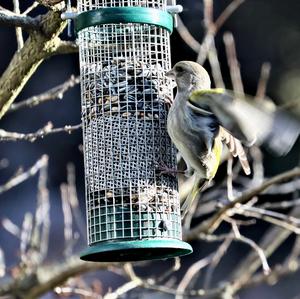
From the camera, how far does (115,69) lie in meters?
7.05

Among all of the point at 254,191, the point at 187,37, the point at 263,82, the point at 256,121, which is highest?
the point at 187,37

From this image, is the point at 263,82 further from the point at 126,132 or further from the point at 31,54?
the point at 31,54

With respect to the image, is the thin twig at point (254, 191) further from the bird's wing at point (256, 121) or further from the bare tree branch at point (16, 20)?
the bare tree branch at point (16, 20)

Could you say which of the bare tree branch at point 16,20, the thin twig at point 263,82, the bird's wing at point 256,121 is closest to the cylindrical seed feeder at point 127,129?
the bare tree branch at point 16,20

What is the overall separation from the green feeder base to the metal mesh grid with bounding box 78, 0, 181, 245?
88 mm

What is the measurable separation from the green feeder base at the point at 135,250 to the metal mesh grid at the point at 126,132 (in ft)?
0.29

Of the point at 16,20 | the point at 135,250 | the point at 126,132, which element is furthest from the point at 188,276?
the point at 16,20

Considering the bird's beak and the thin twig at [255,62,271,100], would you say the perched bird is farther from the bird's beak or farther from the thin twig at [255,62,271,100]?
the thin twig at [255,62,271,100]

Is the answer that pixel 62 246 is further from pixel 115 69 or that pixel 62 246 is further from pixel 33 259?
pixel 115 69

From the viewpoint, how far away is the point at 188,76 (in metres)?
7.03

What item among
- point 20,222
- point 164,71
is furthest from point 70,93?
point 164,71

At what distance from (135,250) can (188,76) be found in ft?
3.35

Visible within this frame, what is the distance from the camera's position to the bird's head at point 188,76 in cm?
700

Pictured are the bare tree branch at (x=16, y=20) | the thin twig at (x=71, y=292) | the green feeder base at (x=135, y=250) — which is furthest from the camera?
the thin twig at (x=71, y=292)
